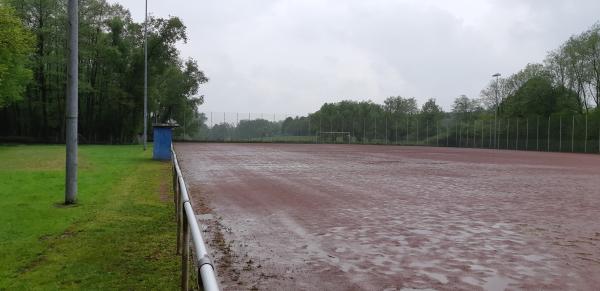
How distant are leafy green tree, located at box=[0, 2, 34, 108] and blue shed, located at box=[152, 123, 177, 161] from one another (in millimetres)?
13191

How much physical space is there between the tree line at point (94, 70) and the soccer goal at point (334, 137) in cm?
2247

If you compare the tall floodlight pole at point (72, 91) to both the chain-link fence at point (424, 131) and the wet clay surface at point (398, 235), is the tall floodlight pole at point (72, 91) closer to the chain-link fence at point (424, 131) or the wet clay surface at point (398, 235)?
the wet clay surface at point (398, 235)

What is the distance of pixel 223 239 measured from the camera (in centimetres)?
729

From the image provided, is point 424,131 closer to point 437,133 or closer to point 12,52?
point 437,133

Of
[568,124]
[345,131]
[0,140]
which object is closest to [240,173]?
[0,140]

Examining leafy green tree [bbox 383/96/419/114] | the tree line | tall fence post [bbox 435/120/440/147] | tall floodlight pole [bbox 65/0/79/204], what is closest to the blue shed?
tall floodlight pole [bbox 65/0/79/204]

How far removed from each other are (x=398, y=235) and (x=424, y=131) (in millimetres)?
62754

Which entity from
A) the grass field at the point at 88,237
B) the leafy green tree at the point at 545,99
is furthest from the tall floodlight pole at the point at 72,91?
the leafy green tree at the point at 545,99

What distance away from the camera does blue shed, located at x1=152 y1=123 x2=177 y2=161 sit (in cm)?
2152

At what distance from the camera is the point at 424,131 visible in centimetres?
6869

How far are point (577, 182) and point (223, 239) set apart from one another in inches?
574

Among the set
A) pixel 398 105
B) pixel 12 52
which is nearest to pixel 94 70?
pixel 12 52

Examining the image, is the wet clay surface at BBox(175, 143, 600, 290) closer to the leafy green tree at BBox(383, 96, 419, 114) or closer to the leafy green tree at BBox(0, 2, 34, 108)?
the leafy green tree at BBox(0, 2, 34, 108)

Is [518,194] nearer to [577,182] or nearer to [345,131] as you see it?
[577,182]
